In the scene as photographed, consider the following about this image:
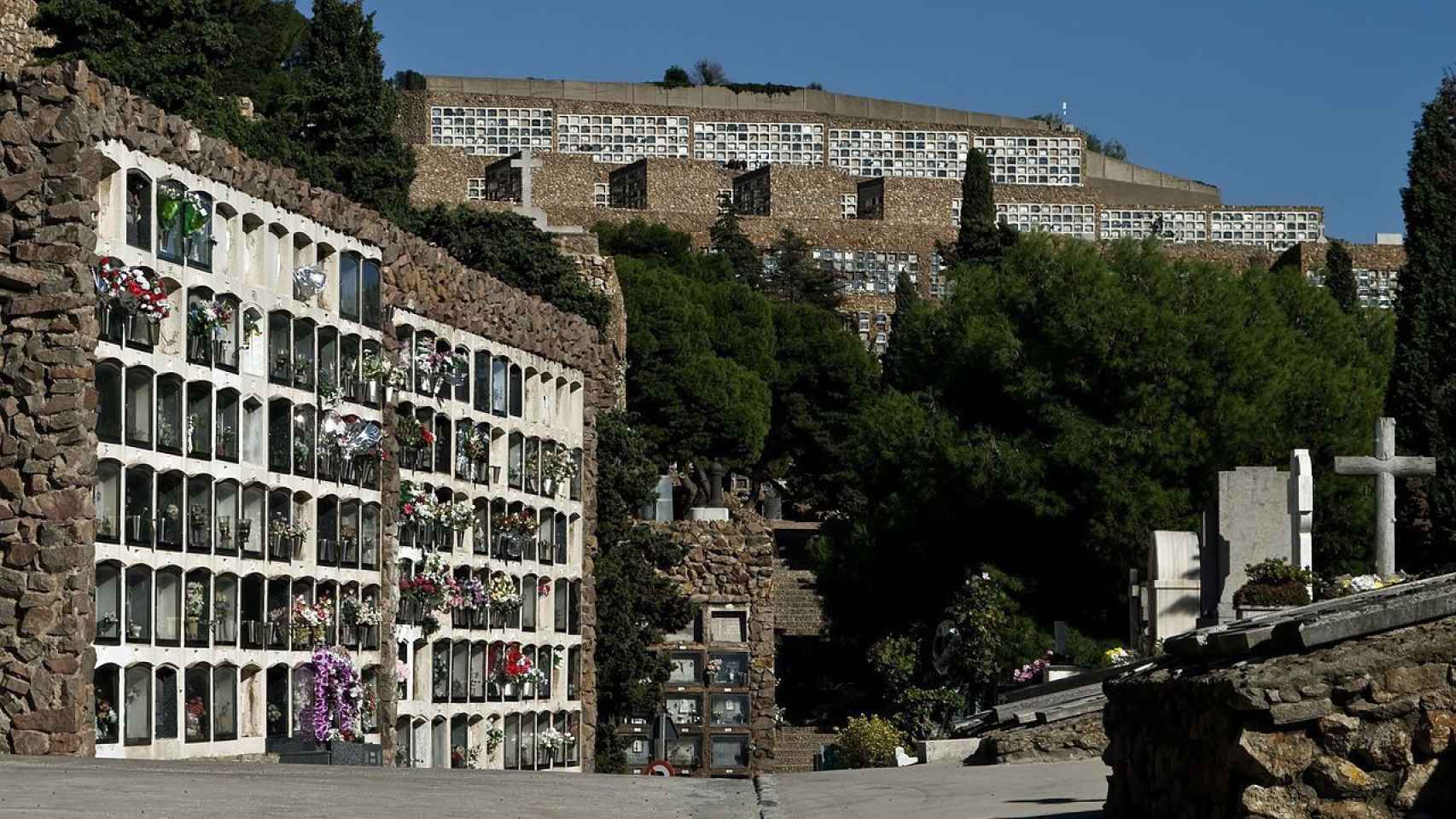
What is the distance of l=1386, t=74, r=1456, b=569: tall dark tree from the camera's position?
41375 mm

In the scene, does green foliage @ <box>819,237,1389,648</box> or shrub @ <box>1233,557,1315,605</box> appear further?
green foliage @ <box>819,237,1389,648</box>

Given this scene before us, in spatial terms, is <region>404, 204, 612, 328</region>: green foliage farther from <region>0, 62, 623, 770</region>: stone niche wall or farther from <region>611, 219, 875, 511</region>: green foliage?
<region>0, 62, 623, 770</region>: stone niche wall

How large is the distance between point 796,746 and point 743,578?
13.4 ft

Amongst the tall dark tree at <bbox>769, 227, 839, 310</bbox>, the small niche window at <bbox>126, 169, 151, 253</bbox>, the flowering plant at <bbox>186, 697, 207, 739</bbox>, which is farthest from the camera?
the tall dark tree at <bbox>769, 227, 839, 310</bbox>

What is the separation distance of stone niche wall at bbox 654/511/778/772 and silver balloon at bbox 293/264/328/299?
85.4ft

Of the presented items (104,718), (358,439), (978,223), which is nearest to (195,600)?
(104,718)

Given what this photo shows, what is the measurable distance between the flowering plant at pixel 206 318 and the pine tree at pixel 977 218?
299 ft

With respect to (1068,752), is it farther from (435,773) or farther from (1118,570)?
(1118,570)

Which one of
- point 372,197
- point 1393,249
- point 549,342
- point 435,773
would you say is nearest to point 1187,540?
point 435,773

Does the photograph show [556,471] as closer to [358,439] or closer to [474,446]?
[474,446]

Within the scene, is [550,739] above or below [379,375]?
below

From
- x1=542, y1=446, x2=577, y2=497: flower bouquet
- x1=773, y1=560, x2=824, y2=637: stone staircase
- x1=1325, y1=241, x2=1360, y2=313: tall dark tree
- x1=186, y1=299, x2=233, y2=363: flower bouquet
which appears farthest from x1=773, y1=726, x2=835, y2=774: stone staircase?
x1=1325, y1=241, x2=1360, y2=313: tall dark tree

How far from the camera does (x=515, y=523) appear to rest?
146 feet

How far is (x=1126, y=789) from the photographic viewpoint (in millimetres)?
13570
